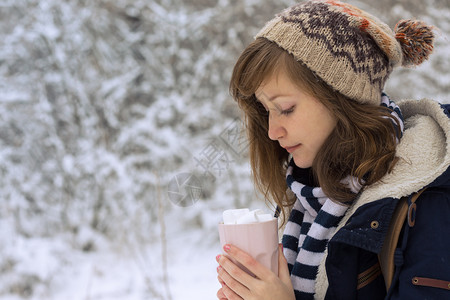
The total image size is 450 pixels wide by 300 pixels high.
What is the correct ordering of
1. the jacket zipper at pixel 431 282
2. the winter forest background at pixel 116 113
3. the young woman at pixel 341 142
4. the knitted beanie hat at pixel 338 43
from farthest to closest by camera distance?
1. the winter forest background at pixel 116 113
2. the knitted beanie hat at pixel 338 43
3. the young woman at pixel 341 142
4. the jacket zipper at pixel 431 282

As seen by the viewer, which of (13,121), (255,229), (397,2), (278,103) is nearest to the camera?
(255,229)

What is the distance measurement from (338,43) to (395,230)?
17.2 inches

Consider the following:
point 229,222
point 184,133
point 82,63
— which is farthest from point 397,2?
point 229,222

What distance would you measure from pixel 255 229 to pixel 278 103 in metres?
0.32

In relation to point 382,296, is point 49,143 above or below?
above

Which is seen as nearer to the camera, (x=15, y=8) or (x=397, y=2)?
(x=397, y=2)

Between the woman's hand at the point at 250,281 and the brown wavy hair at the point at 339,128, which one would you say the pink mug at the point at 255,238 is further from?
the brown wavy hair at the point at 339,128

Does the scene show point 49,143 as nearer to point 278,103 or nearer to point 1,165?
point 1,165

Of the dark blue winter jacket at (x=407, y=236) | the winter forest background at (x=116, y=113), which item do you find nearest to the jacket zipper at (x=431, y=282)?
the dark blue winter jacket at (x=407, y=236)

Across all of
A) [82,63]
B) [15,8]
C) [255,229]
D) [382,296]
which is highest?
[15,8]

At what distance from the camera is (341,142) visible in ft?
3.30

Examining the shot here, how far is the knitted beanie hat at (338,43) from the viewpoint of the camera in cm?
98

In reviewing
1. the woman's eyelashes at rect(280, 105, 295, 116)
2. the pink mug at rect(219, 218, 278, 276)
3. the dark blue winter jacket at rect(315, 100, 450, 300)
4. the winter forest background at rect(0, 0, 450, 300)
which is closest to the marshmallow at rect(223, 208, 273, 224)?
the pink mug at rect(219, 218, 278, 276)

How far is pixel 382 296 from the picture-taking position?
0.93 metres
